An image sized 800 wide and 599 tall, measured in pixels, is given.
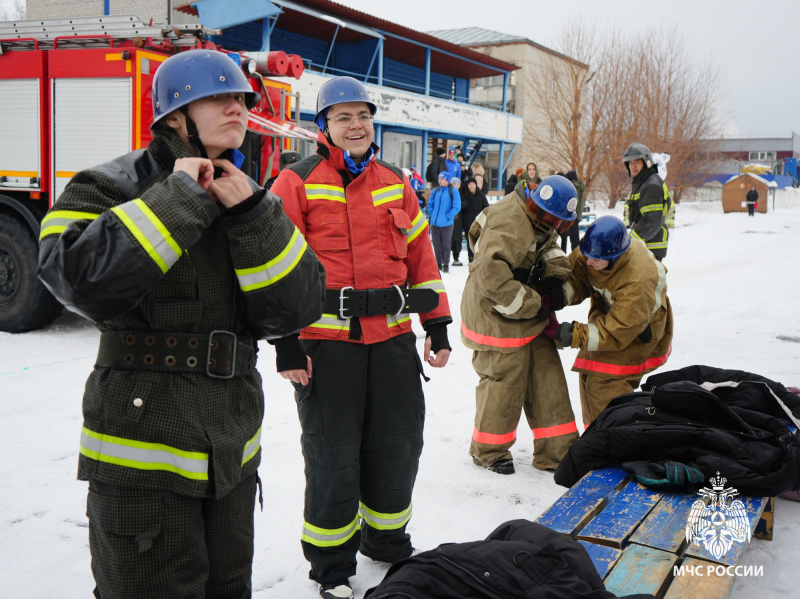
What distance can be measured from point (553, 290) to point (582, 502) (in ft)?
5.17

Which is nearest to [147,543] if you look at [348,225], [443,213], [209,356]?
[209,356]

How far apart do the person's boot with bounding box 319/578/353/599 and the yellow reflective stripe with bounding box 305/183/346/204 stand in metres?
1.57

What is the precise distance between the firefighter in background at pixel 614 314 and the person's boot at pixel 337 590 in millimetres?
2071

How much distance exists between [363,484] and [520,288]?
161 cm

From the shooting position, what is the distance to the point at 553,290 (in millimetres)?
4371

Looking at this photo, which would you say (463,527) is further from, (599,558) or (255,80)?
(255,80)

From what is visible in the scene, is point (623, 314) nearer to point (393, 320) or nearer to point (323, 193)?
point (393, 320)

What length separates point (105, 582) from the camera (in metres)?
1.84

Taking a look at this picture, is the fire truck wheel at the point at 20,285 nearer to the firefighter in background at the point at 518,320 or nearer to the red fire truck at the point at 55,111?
the red fire truck at the point at 55,111

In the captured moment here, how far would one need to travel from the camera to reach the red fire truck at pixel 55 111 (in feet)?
22.2

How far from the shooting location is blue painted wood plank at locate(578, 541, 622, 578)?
2600 millimetres

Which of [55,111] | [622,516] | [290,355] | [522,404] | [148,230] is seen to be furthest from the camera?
[55,111]

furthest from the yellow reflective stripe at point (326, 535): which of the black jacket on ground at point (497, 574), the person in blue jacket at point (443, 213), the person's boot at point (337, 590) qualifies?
the person in blue jacket at point (443, 213)

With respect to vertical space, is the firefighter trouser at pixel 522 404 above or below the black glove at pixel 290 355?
below
